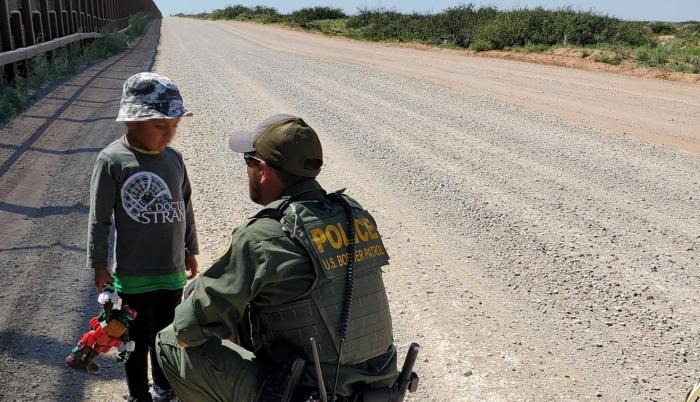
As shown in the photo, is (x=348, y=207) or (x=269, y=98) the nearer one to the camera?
(x=348, y=207)

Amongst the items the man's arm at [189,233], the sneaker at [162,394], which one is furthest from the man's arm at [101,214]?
the sneaker at [162,394]

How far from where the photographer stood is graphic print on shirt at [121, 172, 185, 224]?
108 inches

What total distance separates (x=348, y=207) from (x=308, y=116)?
9583mm

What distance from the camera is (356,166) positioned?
8297 millimetres

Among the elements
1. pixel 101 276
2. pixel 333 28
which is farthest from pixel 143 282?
pixel 333 28

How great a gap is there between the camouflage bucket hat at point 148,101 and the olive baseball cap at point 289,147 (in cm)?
58

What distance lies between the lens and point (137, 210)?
2.76m

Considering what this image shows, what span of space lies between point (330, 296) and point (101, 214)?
1.15m

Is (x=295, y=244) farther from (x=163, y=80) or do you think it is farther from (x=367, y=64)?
(x=367, y=64)

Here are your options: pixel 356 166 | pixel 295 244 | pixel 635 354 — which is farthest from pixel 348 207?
pixel 356 166

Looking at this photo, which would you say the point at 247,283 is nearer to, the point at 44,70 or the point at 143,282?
the point at 143,282

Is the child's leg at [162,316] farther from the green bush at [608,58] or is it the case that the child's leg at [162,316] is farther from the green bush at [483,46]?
the green bush at [483,46]

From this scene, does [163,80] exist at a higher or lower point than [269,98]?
higher

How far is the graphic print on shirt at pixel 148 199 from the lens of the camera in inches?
108
